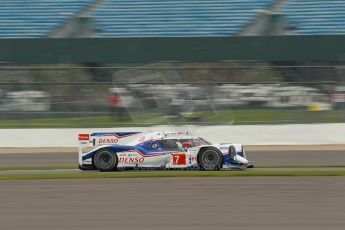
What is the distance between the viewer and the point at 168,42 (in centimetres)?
Result: 2509

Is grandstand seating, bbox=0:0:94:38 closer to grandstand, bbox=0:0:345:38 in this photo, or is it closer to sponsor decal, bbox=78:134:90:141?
grandstand, bbox=0:0:345:38

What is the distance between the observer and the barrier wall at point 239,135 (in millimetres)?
21719

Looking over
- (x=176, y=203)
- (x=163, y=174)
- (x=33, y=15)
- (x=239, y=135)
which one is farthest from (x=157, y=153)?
(x=33, y=15)

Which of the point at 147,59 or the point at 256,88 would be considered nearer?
the point at 256,88

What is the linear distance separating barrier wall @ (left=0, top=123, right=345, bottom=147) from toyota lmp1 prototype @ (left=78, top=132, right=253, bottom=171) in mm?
6700

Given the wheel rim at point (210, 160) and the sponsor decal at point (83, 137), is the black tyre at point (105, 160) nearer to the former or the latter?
the sponsor decal at point (83, 137)

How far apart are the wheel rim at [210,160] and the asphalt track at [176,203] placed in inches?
64.0

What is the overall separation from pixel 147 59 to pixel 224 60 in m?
2.53

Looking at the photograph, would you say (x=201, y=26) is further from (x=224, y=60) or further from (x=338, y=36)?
(x=338, y=36)

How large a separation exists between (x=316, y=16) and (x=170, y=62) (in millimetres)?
5950

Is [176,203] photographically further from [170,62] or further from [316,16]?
[316,16]

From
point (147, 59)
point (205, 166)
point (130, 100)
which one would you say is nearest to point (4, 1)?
point (147, 59)

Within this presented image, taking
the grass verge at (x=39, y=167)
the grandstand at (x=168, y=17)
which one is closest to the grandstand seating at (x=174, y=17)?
the grandstand at (x=168, y=17)

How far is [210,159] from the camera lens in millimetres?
14547
